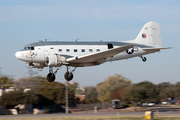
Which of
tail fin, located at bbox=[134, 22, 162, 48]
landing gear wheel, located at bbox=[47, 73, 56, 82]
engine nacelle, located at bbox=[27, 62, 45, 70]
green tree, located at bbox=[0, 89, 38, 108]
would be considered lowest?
green tree, located at bbox=[0, 89, 38, 108]

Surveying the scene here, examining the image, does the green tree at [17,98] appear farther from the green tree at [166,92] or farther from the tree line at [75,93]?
the green tree at [166,92]

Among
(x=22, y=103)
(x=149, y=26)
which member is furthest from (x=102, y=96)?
(x=149, y=26)

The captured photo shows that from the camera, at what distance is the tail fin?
25.7 m

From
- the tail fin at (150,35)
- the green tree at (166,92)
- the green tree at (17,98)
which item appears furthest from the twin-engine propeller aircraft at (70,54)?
the green tree at (166,92)

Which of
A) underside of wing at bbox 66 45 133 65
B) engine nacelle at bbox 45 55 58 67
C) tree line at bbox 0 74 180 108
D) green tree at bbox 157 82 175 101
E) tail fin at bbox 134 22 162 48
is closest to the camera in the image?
underside of wing at bbox 66 45 133 65

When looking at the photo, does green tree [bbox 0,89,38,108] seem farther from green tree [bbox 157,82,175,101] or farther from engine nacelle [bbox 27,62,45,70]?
green tree [bbox 157,82,175,101]

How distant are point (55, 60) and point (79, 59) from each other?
6.38 ft

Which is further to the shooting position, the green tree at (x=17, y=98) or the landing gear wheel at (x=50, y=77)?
the green tree at (x=17, y=98)

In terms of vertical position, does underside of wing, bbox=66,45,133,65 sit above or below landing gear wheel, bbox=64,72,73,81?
above

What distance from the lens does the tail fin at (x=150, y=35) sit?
1013 inches

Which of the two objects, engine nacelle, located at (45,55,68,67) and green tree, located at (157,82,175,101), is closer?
engine nacelle, located at (45,55,68,67)

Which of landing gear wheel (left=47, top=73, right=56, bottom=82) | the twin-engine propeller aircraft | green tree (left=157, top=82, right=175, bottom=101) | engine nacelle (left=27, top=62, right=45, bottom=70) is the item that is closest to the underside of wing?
the twin-engine propeller aircraft

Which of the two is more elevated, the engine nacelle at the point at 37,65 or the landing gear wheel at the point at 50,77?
the engine nacelle at the point at 37,65

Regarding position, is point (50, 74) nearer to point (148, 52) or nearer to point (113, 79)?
point (148, 52)
